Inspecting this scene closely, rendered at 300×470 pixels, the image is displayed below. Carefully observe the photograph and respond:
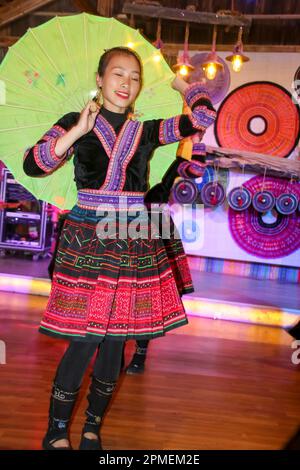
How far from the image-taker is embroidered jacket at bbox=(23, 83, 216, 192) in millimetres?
1522

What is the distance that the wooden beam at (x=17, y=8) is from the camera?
6.31 m

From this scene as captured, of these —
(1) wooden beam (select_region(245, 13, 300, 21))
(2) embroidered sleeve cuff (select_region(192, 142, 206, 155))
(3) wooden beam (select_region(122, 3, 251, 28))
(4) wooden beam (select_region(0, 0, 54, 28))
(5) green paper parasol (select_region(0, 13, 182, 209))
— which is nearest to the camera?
(5) green paper parasol (select_region(0, 13, 182, 209))

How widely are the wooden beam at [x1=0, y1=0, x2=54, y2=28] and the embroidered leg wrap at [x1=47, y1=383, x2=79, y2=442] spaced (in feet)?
20.0

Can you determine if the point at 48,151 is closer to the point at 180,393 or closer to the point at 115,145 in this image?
the point at 115,145

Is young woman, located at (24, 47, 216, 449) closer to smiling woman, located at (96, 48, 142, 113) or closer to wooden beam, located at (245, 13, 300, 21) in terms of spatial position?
smiling woman, located at (96, 48, 142, 113)

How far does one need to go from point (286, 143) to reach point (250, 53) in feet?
4.16

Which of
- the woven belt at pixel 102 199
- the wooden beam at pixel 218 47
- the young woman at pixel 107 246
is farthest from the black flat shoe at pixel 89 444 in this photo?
the wooden beam at pixel 218 47

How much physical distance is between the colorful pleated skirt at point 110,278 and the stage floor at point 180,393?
1.82 ft

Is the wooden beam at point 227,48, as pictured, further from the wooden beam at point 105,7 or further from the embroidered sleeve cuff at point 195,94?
the embroidered sleeve cuff at point 195,94

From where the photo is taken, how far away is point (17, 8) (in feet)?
20.8

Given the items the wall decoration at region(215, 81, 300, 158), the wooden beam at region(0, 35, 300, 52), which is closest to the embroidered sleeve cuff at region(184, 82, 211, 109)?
the wall decoration at region(215, 81, 300, 158)

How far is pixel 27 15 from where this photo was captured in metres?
6.60

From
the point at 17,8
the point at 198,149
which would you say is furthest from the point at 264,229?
the point at 17,8

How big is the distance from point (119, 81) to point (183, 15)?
418cm
